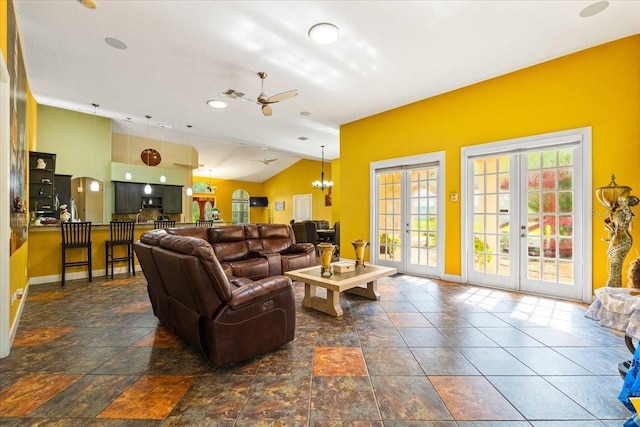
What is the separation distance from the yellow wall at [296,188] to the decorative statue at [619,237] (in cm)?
797

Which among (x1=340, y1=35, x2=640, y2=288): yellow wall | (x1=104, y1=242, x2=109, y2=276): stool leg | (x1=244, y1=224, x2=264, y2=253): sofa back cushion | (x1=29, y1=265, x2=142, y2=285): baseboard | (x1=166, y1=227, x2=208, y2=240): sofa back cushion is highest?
(x1=340, y1=35, x2=640, y2=288): yellow wall

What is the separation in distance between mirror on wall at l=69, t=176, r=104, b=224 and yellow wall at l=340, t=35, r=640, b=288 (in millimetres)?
6748

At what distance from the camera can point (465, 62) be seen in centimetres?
371

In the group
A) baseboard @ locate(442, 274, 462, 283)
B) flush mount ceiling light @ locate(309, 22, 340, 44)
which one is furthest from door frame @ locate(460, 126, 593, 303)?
flush mount ceiling light @ locate(309, 22, 340, 44)

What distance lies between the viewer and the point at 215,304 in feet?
6.59

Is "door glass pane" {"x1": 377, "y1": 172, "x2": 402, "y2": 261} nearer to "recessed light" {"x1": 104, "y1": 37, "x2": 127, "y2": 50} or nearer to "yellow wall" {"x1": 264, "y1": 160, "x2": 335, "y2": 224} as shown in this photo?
"recessed light" {"x1": 104, "y1": 37, "x2": 127, "y2": 50}

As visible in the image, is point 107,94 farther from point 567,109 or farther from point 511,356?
point 567,109

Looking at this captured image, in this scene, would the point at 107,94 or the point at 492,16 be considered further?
the point at 107,94

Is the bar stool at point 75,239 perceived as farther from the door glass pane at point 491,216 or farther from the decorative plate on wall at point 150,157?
the door glass pane at point 491,216

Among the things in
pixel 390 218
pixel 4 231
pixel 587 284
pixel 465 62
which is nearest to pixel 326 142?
pixel 390 218

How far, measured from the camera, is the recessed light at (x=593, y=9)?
269 cm

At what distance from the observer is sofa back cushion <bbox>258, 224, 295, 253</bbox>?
517 cm

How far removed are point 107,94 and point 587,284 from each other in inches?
298

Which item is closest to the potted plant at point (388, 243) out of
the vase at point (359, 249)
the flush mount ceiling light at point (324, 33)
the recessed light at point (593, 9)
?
the vase at point (359, 249)
